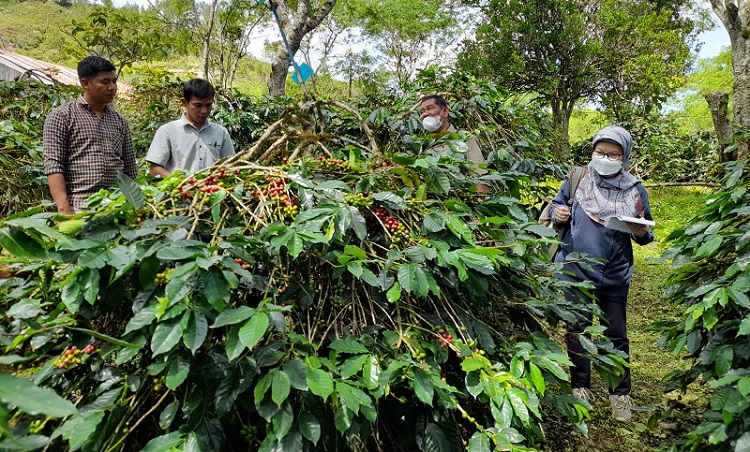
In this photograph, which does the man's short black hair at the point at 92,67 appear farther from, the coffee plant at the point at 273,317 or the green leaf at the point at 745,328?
the green leaf at the point at 745,328

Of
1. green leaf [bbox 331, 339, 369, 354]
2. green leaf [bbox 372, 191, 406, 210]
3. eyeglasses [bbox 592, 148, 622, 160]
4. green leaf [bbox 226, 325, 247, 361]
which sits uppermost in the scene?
eyeglasses [bbox 592, 148, 622, 160]

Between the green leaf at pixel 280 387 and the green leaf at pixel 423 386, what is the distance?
33cm

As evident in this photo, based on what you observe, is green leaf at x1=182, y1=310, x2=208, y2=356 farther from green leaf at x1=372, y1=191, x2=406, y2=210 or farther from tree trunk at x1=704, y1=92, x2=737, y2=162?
tree trunk at x1=704, y1=92, x2=737, y2=162

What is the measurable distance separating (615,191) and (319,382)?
90.4 inches

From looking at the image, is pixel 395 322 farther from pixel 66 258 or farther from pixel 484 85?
pixel 484 85

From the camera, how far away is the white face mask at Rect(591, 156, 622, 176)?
113 inches

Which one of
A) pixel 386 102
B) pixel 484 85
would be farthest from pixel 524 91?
pixel 484 85

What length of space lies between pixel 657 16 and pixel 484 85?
875cm

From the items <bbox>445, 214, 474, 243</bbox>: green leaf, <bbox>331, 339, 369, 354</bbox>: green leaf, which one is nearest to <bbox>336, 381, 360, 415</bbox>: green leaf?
<bbox>331, 339, 369, 354</bbox>: green leaf

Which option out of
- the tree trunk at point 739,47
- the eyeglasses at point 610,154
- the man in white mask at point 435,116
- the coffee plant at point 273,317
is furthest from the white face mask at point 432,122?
the tree trunk at point 739,47

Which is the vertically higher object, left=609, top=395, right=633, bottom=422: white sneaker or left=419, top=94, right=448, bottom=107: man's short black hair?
left=419, top=94, right=448, bottom=107: man's short black hair

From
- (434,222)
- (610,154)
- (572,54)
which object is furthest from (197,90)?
(572,54)

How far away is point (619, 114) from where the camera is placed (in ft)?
34.3

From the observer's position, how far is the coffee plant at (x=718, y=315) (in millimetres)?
1668
